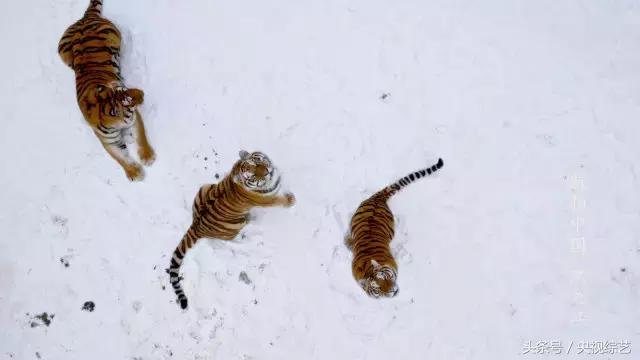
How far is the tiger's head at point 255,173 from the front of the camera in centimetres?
421

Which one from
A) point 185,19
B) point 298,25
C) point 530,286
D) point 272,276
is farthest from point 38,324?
point 530,286

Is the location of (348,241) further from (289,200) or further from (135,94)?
(135,94)

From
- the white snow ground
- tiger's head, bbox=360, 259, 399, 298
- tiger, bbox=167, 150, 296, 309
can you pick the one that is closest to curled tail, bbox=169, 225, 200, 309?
tiger, bbox=167, 150, 296, 309

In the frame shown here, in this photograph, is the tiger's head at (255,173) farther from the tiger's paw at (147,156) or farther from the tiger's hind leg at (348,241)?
the tiger's paw at (147,156)

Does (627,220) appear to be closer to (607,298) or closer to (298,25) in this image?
(607,298)

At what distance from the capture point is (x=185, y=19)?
224 inches

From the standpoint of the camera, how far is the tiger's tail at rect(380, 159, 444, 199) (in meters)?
4.73

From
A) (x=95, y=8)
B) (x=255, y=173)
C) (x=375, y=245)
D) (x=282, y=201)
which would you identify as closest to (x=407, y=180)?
(x=375, y=245)

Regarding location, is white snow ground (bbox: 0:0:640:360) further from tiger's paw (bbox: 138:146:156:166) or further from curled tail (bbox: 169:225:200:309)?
curled tail (bbox: 169:225:200:309)

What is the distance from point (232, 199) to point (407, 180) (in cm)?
168

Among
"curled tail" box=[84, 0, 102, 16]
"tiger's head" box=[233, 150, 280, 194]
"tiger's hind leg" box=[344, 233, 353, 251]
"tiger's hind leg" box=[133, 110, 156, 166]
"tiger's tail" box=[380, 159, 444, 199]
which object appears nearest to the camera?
"tiger's head" box=[233, 150, 280, 194]

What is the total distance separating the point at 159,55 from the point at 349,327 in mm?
3543

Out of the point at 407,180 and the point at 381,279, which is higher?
the point at 407,180

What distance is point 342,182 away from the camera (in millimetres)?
5223
